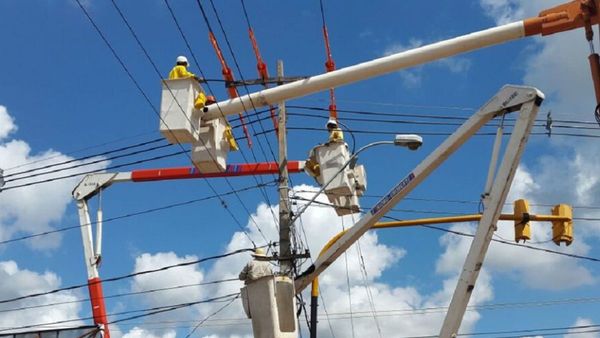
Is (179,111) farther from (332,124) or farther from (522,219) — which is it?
(522,219)

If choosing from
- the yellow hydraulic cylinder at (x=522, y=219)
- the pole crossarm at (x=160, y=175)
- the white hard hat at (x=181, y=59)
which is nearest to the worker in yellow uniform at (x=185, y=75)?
the white hard hat at (x=181, y=59)

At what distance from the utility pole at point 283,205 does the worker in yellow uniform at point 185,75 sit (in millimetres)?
3356

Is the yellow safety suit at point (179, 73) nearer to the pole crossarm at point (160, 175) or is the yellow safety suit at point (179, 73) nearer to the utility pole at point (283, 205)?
the utility pole at point (283, 205)

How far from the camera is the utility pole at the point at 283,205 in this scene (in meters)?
16.0

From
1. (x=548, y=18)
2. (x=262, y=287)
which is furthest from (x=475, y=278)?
(x=548, y=18)

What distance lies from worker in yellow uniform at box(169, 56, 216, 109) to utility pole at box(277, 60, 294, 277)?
3.36m

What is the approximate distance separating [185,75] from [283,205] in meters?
5.49

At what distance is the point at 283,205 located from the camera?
16.7 meters

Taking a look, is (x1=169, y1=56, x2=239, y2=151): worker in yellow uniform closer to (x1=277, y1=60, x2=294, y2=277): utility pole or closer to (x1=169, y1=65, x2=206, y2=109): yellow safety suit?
(x1=169, y1=65, x2=206, y2=109): yellow safety suit

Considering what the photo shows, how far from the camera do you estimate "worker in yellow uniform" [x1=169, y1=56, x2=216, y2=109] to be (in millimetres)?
11922

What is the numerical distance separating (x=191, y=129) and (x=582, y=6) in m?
6.14

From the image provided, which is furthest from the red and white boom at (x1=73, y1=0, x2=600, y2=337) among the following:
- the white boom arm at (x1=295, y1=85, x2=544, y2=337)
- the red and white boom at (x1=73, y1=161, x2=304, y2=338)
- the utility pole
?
the red and white boom at (x1=73, y1=161, x2=304, y2=338)

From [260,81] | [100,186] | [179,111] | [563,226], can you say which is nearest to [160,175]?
[100,186]

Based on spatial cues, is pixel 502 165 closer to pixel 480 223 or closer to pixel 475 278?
pixel 480 223
